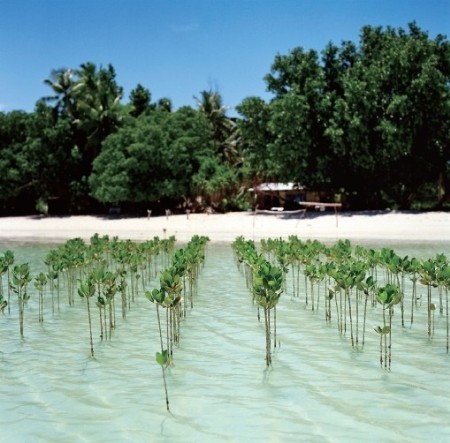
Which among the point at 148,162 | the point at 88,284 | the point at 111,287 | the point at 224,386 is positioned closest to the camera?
the point at 224,386

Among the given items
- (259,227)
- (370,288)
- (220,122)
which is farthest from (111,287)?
(220,122)

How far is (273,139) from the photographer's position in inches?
1505

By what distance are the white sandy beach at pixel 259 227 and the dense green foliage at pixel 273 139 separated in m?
3.32

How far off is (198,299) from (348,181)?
89.7ft

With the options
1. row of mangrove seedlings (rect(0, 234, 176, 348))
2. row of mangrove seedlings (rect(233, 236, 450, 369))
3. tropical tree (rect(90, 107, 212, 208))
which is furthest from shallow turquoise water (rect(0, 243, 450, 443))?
tropical tree (rect(90, 107, 212, 208))

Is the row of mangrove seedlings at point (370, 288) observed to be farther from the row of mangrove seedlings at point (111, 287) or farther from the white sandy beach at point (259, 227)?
the white sandy beach at point (259, 227)

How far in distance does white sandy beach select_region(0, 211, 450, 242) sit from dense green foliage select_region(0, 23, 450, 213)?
10.9 ft

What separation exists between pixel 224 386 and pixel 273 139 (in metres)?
32.1

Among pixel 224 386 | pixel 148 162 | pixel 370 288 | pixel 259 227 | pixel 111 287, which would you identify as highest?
pixel 148 162

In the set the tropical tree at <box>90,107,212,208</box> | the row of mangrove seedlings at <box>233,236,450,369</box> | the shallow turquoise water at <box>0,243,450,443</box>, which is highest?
the tropical tree at <box>90,107,212,208</box>

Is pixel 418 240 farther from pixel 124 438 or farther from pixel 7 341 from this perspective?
pixel 124 438

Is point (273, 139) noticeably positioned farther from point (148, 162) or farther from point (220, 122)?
point (220, 122)

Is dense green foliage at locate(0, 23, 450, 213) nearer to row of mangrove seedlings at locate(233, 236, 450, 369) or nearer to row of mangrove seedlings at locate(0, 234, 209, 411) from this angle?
row of mangrove seedlings at locate(0, 234, 209, 411)

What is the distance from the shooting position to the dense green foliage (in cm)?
3381
